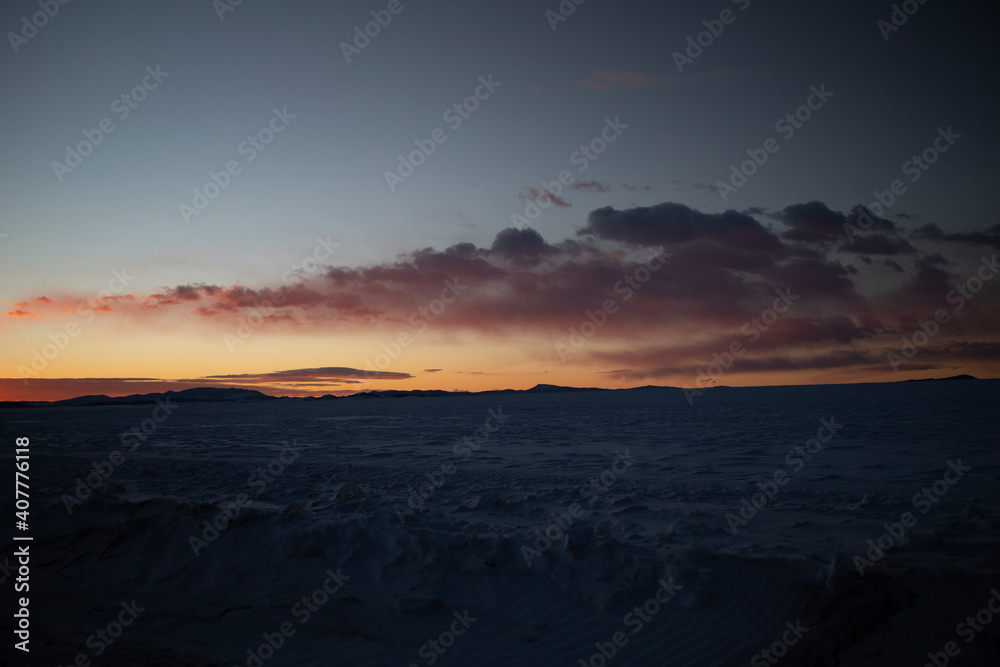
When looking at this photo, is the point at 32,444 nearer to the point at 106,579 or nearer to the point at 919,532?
the point at 106,579

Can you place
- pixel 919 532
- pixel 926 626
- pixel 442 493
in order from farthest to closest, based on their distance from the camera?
1. pixel 442 493
2. pixel 919 532
3. pixel 926 626

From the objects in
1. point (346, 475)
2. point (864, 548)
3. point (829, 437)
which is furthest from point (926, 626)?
point (829, 437)

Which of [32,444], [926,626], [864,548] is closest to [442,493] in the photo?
[864,548]

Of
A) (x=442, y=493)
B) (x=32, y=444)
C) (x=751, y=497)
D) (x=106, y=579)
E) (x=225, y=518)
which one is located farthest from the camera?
(x=32, y=444)

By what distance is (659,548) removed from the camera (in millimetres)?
8305

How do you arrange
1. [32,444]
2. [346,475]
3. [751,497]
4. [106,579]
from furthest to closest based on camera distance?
1. [32,444]
2. [346,475]
3. [751,497]
4. [106,579]

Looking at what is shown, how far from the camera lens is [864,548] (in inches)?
318

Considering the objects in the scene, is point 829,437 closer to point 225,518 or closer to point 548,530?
point 548,530

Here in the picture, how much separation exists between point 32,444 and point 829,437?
1508 inches

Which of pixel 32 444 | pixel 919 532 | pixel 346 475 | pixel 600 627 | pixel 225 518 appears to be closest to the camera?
pixel 600 627

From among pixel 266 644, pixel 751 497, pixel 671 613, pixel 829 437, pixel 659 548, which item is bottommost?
pixel 266 644

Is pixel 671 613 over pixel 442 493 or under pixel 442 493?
under

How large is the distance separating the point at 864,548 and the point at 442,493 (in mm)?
8587

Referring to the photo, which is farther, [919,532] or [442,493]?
[442,493]
